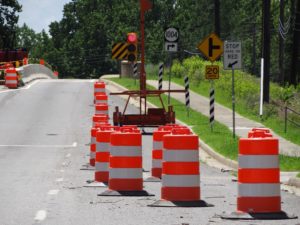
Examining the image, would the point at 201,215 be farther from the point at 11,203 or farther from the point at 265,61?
the point at 265,61

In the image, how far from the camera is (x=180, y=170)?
13.5 metres

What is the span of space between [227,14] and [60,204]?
91.7 meters

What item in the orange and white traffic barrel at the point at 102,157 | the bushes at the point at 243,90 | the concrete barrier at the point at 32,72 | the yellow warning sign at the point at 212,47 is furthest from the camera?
the concrete barrier at the point at 32,72

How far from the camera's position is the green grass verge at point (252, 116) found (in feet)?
98.6

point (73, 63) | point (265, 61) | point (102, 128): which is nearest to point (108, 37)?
point (73, 63)

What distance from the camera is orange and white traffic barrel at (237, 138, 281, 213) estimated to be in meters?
12.2

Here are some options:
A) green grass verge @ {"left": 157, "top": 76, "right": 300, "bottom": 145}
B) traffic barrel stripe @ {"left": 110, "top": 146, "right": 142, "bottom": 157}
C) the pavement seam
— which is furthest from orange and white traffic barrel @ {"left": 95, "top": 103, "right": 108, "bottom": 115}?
traffic barrel stripe @ {"left": 110, "top": 146, "right": 142, "bottom": 157}

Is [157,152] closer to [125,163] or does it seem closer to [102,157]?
[102,157]

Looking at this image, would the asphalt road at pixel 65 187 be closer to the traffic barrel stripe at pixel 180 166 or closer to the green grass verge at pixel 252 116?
the traffic barrel stripe at pixel 180 166

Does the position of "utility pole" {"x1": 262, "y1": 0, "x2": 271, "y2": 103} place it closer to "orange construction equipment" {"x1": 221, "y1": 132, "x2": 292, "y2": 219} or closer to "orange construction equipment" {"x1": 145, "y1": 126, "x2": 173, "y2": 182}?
"orange construction equipment" {"x1": 145, "y1": 126, "x2": 173, "y2": 182}

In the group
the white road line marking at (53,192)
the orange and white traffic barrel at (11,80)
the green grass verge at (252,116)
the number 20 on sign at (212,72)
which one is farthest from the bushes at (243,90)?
the white road line marking at (53,192)

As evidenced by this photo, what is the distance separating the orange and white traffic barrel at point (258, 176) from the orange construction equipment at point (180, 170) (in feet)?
4.02

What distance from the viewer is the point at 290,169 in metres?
20.0

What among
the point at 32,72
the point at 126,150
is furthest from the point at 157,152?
the point at 32,72
